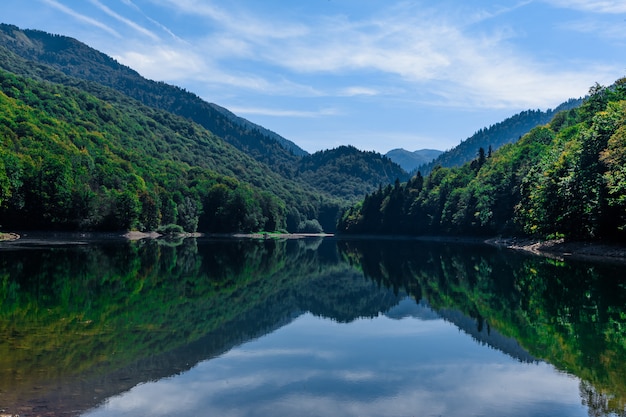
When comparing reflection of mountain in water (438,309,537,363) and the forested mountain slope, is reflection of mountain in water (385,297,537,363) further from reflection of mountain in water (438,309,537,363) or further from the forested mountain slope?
the forested mountain slope

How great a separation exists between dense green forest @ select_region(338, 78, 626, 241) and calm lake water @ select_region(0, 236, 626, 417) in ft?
87.5

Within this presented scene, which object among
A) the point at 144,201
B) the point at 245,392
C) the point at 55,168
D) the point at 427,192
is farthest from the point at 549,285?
the point at 427,192

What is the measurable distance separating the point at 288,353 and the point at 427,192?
6449 inches

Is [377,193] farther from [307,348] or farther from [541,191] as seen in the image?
[307,348]

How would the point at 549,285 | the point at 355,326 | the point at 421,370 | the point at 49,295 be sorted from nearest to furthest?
the point at 421,370
the point at 355,326
the point at 49,295
the point at 549,285

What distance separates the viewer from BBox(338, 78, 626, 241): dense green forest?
63.0m

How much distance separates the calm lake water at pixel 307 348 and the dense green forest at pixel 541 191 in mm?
26667

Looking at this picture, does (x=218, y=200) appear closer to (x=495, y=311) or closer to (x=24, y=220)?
(x=24, y=220)

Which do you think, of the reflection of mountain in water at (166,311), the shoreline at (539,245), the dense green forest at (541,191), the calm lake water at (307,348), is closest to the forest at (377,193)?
the dense green forest at (541,191)

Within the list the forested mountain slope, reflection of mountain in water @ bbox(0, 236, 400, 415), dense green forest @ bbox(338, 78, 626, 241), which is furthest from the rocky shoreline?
the forested mountain slope

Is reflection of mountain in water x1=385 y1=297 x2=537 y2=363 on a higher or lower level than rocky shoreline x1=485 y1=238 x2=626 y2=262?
lower

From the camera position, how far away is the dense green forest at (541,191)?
207ft

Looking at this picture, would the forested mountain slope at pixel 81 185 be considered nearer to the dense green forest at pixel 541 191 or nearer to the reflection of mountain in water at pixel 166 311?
the reflection of mountain in water at pixel 166 311

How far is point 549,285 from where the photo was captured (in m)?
38.8
